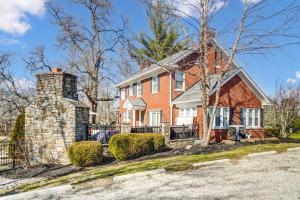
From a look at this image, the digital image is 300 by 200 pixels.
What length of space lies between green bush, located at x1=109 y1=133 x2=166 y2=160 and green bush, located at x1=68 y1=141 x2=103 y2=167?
0.80m

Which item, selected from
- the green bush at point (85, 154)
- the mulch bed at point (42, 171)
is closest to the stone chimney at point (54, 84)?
the green bush at point (85, 154)

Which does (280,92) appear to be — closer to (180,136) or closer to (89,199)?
(180,136)

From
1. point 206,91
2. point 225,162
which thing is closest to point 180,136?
point 206,91

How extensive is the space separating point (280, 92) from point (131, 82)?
49.4ft

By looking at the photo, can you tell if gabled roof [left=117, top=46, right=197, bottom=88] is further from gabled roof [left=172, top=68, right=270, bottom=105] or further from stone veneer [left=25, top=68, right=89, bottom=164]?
stone veneer [left=25, top=68, right=89, bottom=164]

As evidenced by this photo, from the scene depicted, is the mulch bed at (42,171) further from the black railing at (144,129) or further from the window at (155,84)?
the window at (155,84)

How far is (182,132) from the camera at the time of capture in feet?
67.3

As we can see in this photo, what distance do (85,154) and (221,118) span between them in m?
10.5

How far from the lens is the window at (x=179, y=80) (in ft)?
79.5

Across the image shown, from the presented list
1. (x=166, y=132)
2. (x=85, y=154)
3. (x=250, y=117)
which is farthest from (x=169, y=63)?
(x=85, y=154)

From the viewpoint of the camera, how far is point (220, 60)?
25.3 meters

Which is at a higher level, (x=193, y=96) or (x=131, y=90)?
(x=131, y=90)

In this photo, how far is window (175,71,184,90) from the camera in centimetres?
2423

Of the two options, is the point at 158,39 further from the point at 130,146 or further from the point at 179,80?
the point at 130,146
